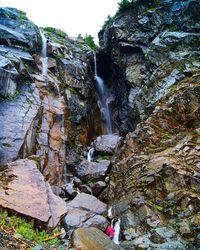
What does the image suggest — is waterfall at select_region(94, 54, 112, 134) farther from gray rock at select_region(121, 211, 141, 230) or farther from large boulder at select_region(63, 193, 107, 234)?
gray rock at select_region(121, 211, 141, 230)

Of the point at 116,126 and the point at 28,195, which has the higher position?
the point at 116,126

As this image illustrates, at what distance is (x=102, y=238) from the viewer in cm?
914

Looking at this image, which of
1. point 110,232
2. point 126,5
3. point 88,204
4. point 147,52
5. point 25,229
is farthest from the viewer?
point 126,5

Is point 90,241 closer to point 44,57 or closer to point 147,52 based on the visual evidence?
point 147,52

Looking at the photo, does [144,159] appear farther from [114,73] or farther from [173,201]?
[114,73]

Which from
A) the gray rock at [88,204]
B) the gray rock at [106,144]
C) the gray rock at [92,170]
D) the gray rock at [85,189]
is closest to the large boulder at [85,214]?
the gray rock at [88,204]

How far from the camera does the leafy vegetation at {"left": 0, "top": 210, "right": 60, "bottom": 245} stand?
802 cm

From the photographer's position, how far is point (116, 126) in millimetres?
22969

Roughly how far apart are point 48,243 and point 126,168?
18.4 ft

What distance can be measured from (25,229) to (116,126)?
1541cm

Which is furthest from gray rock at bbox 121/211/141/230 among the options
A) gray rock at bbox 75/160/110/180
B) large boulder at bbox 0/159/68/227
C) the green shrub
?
the green shrub

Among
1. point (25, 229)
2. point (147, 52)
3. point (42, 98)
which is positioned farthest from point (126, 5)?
point (25, 229)

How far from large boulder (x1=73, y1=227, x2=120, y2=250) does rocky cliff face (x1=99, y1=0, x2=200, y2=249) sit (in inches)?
34.6

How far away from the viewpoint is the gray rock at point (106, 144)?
61.0ft
